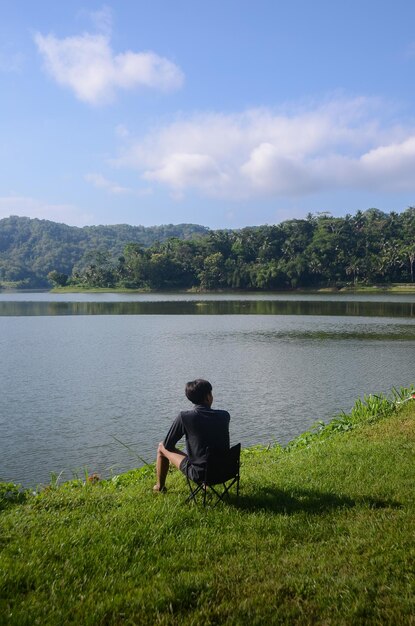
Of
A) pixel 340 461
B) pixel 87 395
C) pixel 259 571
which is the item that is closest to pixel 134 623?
pixel 259 571

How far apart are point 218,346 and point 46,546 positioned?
30757 mm

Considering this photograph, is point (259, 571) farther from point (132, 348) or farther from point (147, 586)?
point (132, 348)

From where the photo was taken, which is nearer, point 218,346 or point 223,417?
point 223,417

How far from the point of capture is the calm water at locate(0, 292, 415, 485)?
47.2ft

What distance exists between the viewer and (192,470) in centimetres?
630

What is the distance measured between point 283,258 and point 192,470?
138551 millimetres

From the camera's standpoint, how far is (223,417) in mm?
6441

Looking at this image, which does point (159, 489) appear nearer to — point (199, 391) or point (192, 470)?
point (192, 470)

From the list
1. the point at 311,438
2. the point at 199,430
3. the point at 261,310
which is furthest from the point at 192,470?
the point at 261,310

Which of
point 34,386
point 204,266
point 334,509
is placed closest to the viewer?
point 334,509

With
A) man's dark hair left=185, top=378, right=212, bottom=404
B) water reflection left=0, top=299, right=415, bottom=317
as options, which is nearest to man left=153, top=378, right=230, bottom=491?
man's dark hair left=185, top=378, right=212, bottom=404

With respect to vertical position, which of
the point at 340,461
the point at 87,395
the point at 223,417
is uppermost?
the point at 223,417

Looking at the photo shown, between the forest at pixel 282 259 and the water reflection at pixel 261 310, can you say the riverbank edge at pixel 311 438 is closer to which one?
the water reflection at pixel 261 310

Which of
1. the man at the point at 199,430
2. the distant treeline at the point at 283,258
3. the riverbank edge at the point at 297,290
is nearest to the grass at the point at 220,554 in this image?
the man at the point at 199,430
